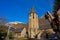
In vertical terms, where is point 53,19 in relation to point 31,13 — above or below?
below

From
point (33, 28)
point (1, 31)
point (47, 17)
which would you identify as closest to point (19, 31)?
point (33, 28)

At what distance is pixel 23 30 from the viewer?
108 metres

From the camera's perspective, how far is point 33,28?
116m

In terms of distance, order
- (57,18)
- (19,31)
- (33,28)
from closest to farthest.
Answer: (57,18) → (19,31) → (33,28)

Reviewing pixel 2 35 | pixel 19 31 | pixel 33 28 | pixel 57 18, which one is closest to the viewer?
pixel 57 18

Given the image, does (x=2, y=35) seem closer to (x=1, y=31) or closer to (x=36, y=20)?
(x=1, y=31)

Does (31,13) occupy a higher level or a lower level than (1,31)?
higher

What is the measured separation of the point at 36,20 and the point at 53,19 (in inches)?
4393

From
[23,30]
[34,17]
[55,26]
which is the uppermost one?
[34,17]

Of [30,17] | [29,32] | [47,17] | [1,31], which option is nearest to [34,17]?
[30,17]

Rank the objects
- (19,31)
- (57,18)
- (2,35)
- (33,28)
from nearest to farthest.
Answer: (57,18), (2,35), (19,31), (33,28)

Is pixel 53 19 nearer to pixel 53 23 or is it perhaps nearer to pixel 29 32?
pixel 53 23

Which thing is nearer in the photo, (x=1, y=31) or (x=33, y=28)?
(x=1, y=31)

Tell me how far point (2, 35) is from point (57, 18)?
119 ft
